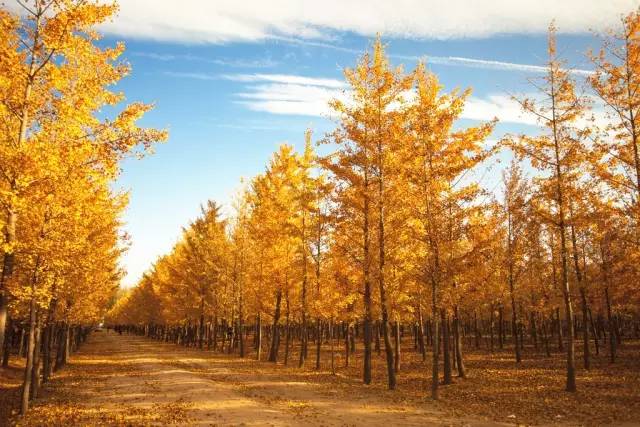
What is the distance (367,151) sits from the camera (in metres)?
18.0

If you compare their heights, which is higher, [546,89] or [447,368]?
[546,89]

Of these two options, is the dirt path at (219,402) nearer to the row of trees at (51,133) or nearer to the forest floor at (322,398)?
the forest floor at (322,398)

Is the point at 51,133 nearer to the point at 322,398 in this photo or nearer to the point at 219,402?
the point at 219,402

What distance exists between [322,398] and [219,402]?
3.76m

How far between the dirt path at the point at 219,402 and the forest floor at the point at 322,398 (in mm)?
37

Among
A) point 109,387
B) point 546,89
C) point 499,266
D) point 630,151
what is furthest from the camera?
point 499,266

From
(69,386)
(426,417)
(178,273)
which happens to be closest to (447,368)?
(426,417)

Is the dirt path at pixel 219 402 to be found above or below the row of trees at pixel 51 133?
below

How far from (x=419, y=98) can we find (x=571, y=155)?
20.6 feet

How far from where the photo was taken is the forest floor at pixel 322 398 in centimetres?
1195

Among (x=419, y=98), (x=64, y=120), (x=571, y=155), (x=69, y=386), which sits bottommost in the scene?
(x=69, y=386)

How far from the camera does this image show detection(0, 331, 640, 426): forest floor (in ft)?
39.2

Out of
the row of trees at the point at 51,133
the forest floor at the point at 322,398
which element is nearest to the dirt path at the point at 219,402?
the forest floor at the point at 322,398

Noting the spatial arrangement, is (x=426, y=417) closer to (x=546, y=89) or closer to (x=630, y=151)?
(x=630, y=151)
